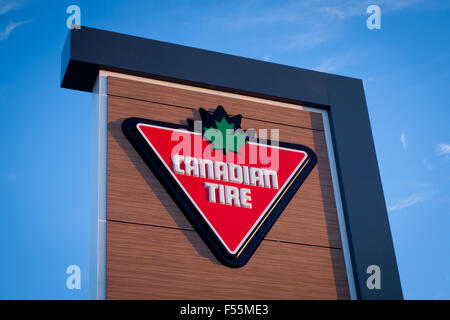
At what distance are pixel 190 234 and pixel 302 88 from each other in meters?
1.53

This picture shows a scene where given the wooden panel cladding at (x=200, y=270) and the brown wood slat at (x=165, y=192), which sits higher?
the brown wood slat at (x=165, y=192)

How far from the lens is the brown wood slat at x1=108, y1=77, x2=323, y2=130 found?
14.8ft

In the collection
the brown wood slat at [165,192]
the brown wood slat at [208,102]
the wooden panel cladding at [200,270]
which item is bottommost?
the wooden panel cladding at [200,270]

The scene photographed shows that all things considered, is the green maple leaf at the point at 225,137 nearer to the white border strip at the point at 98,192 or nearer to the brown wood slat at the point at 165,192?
the brown wood slat at the point at 165,192

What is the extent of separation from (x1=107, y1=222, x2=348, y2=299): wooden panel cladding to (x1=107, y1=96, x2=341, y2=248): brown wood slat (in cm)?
8

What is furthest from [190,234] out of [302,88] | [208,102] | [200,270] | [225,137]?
[302,88]

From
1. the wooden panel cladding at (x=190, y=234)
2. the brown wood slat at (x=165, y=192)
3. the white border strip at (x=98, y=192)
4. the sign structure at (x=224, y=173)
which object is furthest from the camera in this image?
the sign structure at (x=224, y=173)

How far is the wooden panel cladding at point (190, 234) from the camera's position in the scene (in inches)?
156

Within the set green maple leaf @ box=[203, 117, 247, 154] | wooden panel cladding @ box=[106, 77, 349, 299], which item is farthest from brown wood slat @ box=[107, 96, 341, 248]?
green maple leaf @ box=[203, 117, 247, 154]

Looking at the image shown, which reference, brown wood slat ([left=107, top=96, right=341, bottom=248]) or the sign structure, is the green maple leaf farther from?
brown wood slat ([left=107, top=96, right=341, bottom=248])

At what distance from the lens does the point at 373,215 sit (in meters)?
4.76

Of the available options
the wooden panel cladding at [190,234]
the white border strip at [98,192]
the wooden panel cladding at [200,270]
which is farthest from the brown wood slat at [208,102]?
the wooden panel cladding at [200,270]

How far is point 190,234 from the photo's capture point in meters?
4.18

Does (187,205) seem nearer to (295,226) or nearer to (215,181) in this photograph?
(215,181)
